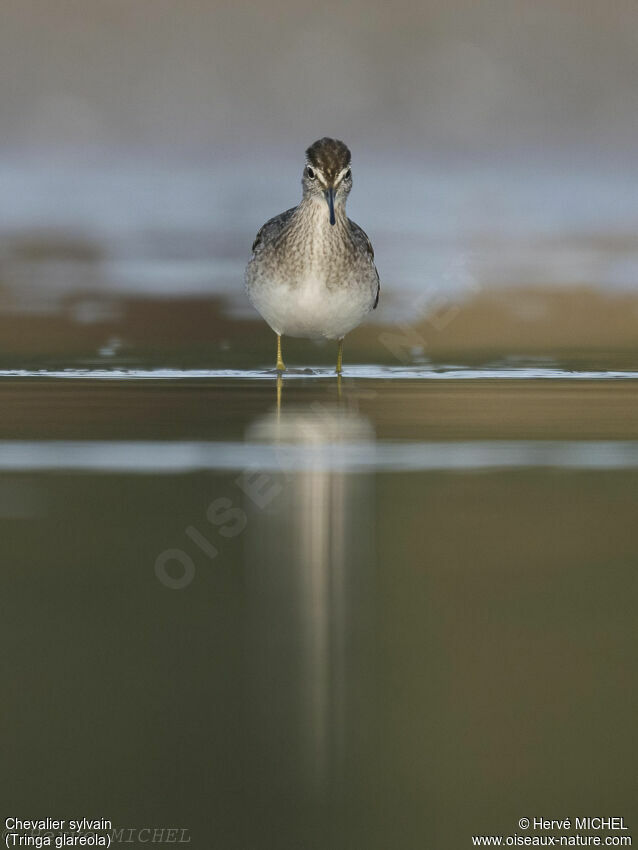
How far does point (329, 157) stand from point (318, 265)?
39.8 inches

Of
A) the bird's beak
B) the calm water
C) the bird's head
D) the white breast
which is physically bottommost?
the calm water

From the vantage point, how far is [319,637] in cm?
419

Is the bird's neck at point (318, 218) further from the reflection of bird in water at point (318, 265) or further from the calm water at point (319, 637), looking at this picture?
the calm water at point (319, 637)

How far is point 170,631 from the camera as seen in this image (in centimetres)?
420

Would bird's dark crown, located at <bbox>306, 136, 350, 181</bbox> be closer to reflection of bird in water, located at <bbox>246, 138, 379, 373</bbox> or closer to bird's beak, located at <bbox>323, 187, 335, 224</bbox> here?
reflection of bird in water, located at <bbox>246, 138, 379, 373</bbox>

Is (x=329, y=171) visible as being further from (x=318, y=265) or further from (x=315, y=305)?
(x=315, y=305)

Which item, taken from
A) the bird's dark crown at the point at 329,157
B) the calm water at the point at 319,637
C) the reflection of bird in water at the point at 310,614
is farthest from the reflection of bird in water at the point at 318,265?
the reflection of bird in water at the point at 310,614

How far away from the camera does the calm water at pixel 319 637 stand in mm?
3078

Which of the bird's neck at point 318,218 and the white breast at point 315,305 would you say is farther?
the bird's neck at point 318,218

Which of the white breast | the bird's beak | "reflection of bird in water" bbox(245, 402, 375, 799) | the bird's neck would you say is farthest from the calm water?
the bird's neck

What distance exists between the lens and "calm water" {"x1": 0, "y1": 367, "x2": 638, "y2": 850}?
3078 mm

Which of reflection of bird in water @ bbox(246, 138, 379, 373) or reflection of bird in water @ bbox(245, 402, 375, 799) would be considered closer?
reflection of bird in water @ bbox(245, 402, 375, 799)

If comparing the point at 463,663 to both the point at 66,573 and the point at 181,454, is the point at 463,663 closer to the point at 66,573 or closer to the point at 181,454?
the point at 66,573

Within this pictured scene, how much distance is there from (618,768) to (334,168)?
1058 cm
